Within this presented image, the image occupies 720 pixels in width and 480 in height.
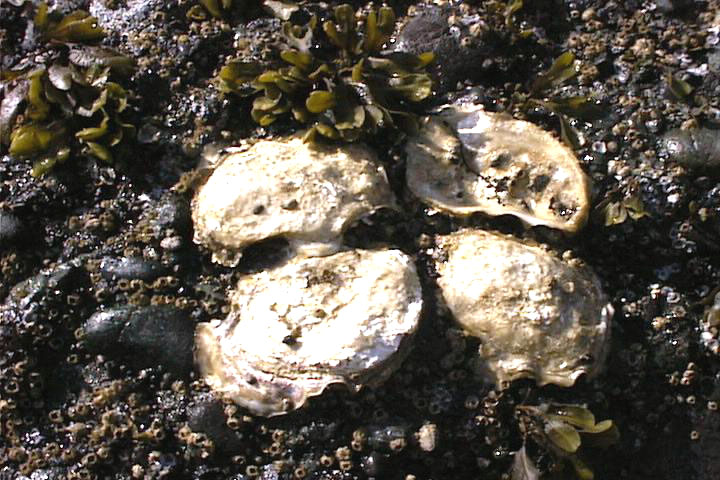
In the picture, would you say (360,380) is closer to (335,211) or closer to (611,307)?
(335,211)

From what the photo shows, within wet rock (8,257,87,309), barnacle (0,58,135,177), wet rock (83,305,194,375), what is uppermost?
barnacle (0,58,135,177)

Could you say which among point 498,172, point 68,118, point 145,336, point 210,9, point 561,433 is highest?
point 210,9

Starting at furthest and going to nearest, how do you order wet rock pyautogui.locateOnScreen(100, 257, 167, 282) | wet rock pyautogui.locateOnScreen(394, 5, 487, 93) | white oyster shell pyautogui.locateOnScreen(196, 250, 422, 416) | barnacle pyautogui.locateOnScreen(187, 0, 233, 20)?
barnacle pyautogui.locateOnScreen(187, 0, 233, 20) → wet rock pyautogui.locateOnScreen(394, 5, 487, 93) → wet rock pyautogui.locateOnScreen(100, 257, 167, 282) → white oyster shell pyautogui.locateOnScreen(196, 250, 422, 416)

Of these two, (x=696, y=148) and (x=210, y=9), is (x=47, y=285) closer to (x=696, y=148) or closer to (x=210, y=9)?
(x=210, y=9)

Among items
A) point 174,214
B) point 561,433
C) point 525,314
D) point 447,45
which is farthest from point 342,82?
point 561,433

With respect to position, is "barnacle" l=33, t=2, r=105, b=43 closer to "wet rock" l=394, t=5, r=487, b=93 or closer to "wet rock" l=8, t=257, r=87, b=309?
"wet rock" l=8, t=257, r=87, b=309

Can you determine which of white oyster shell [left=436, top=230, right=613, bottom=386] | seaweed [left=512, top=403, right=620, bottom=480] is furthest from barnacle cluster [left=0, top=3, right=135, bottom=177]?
seaweed [left=512, top=403, right=620, bottom=480]

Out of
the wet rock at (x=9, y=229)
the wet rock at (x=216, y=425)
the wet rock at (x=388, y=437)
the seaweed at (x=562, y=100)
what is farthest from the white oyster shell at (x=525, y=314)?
the wet rock at (x=9, y=229)
